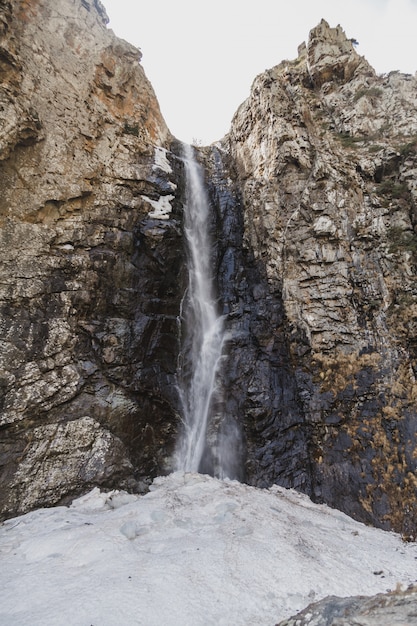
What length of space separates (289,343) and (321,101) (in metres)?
11.8

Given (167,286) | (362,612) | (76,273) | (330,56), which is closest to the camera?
(362,612)

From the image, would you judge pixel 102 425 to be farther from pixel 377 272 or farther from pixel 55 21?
pixel 55 21

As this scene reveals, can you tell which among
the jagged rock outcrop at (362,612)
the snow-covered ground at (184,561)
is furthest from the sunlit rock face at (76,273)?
the jagged rock outcrop at (362,612)

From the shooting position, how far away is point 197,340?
11430 mm

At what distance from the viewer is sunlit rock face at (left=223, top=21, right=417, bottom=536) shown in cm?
840

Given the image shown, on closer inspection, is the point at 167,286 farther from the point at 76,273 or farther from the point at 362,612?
the point at 362,612

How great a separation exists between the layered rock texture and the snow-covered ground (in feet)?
4.97

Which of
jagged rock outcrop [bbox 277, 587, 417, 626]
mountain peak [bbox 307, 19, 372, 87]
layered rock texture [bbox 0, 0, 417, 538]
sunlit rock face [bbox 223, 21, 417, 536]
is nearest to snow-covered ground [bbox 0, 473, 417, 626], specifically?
jagged rock outcrop [bbox 277, 587, 417, 626]

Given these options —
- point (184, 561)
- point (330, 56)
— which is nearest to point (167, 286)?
point (184, 561)

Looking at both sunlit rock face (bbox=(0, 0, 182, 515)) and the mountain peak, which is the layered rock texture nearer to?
sunlit rock face (bbox=(0, 0, 182, 515))

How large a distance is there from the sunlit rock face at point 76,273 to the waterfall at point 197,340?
55 cm

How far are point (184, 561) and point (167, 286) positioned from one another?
7.89m

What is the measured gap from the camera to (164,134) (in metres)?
15.3

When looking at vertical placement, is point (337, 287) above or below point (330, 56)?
below
